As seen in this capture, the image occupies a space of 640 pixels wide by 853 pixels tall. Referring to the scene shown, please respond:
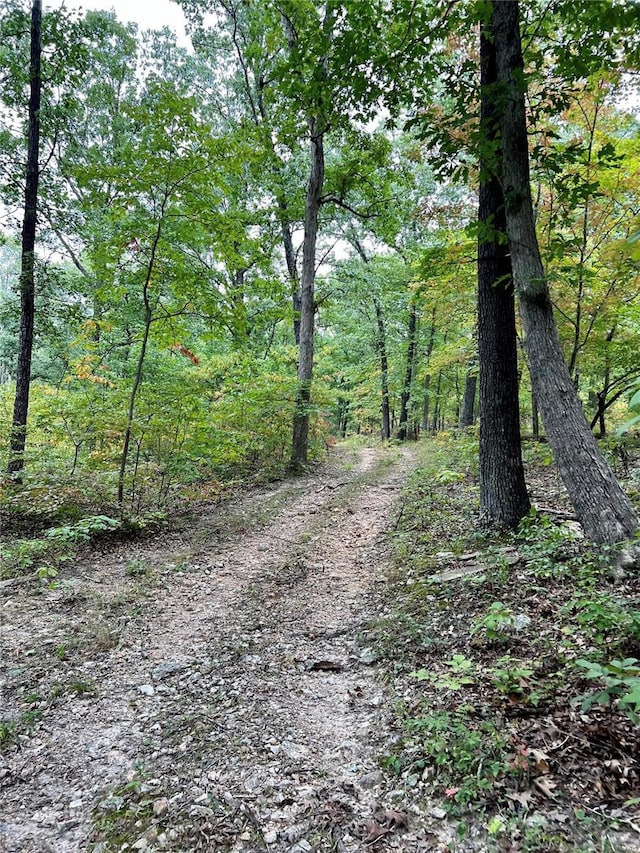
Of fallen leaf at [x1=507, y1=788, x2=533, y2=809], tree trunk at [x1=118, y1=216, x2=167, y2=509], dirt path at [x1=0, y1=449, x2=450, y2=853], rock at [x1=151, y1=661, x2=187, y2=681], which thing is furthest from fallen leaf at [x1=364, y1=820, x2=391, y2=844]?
tree trunk at [x1=118, y1=216, x2=167, y2=509]

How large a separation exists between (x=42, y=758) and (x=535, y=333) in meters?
5.35

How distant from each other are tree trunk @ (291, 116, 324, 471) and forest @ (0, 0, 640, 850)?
0.25 ft

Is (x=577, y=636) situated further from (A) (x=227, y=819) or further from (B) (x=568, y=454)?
(A) (x=227, y=819)

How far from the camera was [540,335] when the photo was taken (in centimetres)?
431

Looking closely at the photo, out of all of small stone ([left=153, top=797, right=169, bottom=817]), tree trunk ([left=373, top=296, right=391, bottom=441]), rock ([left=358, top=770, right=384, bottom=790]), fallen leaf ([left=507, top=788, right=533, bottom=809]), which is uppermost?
tree trunk ([left=373, top=296, right=391, bottom=441])

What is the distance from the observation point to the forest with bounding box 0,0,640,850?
4238 mm

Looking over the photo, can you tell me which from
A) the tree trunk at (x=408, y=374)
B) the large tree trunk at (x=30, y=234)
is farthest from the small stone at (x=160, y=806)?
the tree trunk at (x=408, y=374)

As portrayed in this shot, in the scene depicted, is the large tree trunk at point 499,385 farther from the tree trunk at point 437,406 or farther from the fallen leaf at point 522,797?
the tree trunk at point 437,406

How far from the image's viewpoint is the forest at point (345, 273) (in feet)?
13.9

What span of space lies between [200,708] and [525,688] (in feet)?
7.54

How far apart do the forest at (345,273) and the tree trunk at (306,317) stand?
0.08 metres

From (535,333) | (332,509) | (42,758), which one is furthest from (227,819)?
(332,509)

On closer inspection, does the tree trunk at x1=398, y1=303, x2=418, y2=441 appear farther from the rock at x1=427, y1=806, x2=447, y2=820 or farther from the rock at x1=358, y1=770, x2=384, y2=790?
the rock at x1=427, y1=806, x2=447, y2=820

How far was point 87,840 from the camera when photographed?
6.97 feet
